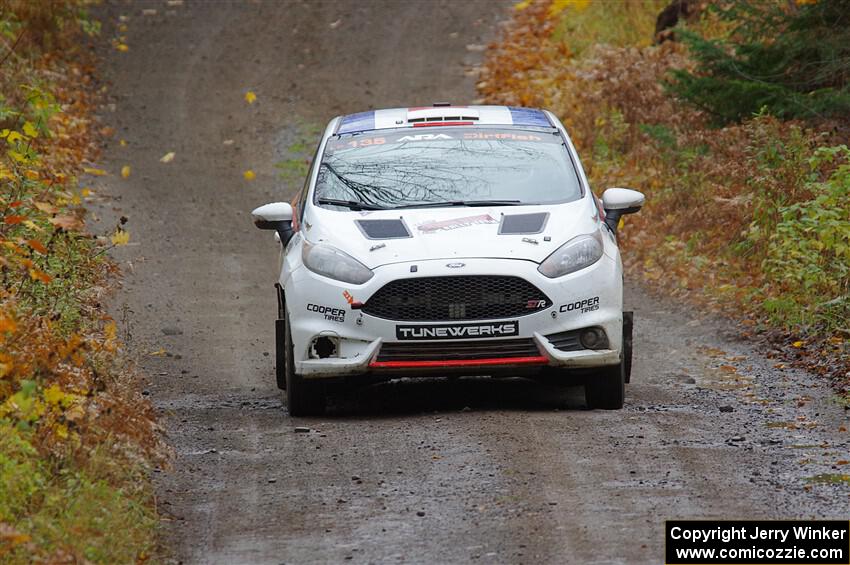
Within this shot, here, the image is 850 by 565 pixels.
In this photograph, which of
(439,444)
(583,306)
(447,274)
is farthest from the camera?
(583,306)

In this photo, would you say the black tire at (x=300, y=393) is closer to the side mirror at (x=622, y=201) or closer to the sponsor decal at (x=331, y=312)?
the sponsor decal at (x=331, y=312)

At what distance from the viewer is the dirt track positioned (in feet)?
19.8

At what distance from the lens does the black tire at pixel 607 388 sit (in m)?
8.58

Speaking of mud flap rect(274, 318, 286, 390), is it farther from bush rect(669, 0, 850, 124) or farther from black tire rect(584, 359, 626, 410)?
bush rect(669, 0, 850, 124)

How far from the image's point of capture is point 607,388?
28.3 ft

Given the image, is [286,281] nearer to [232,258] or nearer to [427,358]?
[427,358]

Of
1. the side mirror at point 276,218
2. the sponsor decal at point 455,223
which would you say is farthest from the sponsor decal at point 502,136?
the side mirror at point 276,218

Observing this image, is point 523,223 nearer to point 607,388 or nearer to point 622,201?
point 622,201

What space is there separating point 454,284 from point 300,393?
125cm

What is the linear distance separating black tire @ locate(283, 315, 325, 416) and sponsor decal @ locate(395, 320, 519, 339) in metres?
0.74

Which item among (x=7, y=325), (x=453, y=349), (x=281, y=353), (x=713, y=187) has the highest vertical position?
(x=7, y=325)

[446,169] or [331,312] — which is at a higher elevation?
[446,169]

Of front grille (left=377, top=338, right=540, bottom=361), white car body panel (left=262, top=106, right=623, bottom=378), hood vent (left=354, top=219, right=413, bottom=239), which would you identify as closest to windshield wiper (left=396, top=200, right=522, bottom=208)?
white car body panel (left=262, top=106, right=623, bottom=378)

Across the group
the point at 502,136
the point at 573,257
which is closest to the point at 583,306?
the point at 573,257
